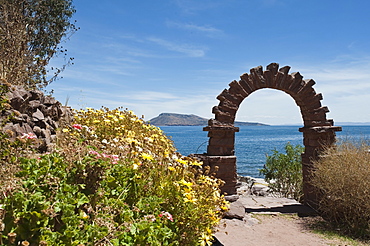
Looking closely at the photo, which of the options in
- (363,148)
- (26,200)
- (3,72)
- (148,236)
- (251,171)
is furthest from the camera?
(251,171)

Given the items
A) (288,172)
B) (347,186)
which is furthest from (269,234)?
(288,172)

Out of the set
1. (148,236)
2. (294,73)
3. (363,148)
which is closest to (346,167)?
(363,148)

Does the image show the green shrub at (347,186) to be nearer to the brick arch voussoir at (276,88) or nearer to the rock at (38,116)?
the brick arch voussoir at (276,88)

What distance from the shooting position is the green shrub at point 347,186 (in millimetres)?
6414

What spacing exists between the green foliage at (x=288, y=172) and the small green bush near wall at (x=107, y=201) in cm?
810

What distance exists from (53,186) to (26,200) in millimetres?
424

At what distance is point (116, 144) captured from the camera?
12.4 ft

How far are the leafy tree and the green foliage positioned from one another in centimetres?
801

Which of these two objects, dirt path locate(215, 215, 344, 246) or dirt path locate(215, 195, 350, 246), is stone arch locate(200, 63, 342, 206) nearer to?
dirt path locate(215, 195, 350, 246)

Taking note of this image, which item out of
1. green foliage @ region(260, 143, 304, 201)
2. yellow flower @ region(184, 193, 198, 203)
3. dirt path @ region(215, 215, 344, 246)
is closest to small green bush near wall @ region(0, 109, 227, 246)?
yellow flower @ region(184, 193, 198, 203)

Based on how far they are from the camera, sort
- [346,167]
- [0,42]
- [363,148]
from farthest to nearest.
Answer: [363,148] → [346,167] → [0,42]

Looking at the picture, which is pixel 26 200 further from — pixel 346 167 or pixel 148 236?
pixel 346 167

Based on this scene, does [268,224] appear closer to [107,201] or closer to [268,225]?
[268,225]

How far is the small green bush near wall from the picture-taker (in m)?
1.94
